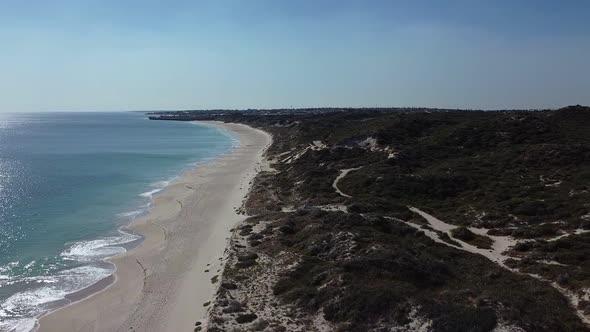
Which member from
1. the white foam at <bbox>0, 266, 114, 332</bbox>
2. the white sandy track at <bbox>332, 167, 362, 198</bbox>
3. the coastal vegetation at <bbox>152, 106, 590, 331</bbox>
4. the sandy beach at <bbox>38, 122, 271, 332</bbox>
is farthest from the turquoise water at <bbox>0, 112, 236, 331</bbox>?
the white sandy track at <bbox>332, 167, 362, 198</bbox>

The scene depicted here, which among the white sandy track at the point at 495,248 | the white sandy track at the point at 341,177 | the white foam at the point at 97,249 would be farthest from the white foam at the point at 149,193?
the white sandy track at the point at 495,248

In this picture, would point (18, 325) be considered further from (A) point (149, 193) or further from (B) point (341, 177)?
(B) point (341, 177)

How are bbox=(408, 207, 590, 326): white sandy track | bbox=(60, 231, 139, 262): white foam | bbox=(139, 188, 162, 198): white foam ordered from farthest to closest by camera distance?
bbox=(139, 188, 162, 198): white foam < bbox=(60, 231, 139, 262): white foam < bbox=(408, 207, 590, 326): white sandy track

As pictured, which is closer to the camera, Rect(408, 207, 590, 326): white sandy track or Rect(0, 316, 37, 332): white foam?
Rect(408, 207, 590, 326): white sandy track

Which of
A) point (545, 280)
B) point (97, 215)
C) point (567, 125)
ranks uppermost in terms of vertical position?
point (567, 125)

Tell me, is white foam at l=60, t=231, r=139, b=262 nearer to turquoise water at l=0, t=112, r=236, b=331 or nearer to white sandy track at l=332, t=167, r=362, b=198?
turquoise water at l=0, t=112, r=236, b=331

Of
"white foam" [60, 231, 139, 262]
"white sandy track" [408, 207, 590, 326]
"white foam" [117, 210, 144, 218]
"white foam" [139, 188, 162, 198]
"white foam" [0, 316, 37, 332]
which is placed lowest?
"white foam" [139, 188, 162, 198]

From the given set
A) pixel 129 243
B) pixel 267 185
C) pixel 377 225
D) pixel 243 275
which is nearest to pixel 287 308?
pixel 243 275

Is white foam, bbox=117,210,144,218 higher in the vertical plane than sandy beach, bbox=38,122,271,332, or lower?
lower

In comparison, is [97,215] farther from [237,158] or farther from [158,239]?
[237,158]
